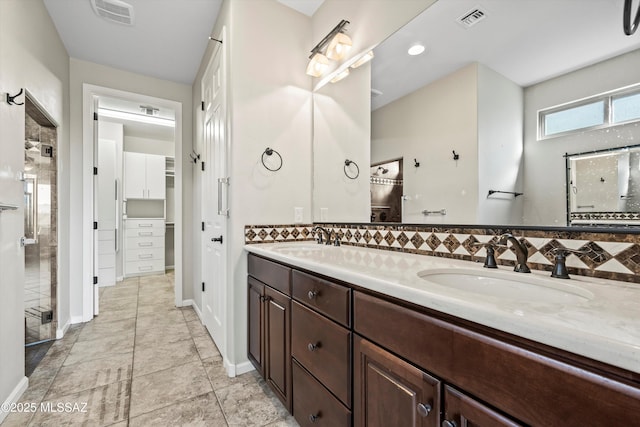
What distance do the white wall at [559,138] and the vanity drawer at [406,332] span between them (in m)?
0.63

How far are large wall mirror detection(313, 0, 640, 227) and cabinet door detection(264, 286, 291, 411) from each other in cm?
81

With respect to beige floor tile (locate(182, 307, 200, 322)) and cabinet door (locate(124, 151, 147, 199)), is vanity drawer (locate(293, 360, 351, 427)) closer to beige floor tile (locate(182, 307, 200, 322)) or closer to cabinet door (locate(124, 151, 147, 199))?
beige floor tile (locate(182, 307, 200, 322))

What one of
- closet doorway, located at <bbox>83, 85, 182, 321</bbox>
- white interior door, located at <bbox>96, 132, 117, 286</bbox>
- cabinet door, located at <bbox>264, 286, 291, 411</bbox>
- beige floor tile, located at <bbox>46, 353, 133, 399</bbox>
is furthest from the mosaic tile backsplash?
white interior door, located at <bbox>96, 132, 117, 286</bbox>

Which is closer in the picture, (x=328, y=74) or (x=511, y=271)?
(x=511, y=271)

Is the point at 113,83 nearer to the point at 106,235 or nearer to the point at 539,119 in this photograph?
the point at 106,235

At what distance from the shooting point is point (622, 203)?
83cm

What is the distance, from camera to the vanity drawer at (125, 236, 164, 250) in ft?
15.7

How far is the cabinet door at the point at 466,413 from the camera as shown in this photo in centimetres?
55

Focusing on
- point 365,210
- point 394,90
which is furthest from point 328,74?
point 365,210

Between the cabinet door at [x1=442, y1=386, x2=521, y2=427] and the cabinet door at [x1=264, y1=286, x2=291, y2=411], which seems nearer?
the cabinet door at [x1=442, y1=386, x2=521, y2=427]

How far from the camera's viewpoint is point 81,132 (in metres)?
2.85

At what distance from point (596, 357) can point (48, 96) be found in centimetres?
341

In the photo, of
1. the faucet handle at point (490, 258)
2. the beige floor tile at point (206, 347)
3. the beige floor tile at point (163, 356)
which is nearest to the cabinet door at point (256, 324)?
the beige floor tile at point (206, 347)

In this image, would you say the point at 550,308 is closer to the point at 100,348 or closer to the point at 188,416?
the point at 188,416
